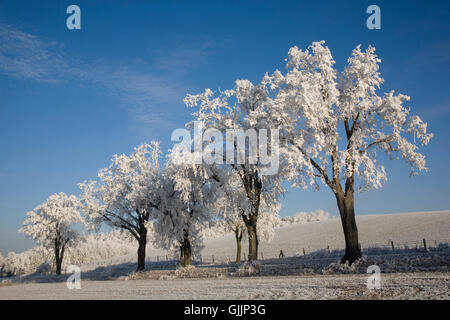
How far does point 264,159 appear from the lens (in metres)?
25.3

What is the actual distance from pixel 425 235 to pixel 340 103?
3944 centimetres

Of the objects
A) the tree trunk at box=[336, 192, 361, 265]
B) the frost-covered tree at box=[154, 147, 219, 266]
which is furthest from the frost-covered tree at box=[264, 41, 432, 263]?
the frost-covered tree at box=[154, 147, 219, 266]

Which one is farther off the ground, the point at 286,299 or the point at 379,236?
the point at 286,299

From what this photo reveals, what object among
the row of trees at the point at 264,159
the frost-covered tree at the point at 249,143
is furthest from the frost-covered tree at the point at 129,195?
the frost-covered tree at the point at 249,143

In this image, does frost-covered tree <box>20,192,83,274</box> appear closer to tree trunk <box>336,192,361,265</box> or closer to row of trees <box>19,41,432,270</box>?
row of trees <box>19,41,432,270</box>

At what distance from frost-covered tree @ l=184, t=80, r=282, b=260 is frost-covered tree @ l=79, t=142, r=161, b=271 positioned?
10075 mm

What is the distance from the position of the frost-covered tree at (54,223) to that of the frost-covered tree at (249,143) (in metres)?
36.8

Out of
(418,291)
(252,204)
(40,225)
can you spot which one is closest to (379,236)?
(252,204)

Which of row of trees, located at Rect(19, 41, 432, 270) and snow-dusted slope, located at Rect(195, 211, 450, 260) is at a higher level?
row of trees, located at Rect(19, 41, 432, 270)

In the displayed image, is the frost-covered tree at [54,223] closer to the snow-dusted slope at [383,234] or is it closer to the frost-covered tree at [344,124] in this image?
the snow-dusted slope at [383,234]

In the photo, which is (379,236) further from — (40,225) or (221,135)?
(40,225)

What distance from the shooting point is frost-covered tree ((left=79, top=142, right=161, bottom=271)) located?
1350 inches

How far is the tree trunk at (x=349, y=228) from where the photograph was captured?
67.9ft

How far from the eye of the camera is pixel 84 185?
41.2 metres
